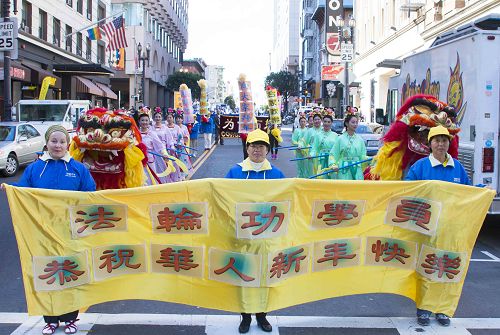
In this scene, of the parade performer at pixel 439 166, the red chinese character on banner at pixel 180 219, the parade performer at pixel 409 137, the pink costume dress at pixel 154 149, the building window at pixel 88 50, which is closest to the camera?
the red chinese character on banner at pixel 180 219

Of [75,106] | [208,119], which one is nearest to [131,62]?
[208,119]

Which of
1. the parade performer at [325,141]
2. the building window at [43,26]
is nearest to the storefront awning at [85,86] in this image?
the building window at [43,26]

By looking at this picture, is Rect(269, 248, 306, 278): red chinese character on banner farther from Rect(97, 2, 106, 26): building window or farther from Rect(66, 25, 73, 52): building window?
Rect(97, 2, 106, 26): building window

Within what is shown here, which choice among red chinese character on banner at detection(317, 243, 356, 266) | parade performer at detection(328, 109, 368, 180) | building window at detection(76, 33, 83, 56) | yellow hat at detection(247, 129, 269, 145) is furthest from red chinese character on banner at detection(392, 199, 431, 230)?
building window at detection(76, 33, 83, 56)

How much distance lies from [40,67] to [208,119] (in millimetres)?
9929

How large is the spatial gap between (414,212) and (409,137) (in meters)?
1.97

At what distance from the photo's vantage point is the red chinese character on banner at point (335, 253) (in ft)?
17.2

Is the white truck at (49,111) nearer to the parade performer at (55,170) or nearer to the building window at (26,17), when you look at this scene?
the building window at (26,17)

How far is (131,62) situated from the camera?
196 ft

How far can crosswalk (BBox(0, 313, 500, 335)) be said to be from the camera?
5.16m

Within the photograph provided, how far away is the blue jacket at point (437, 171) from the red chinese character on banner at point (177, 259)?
2203 millimetres

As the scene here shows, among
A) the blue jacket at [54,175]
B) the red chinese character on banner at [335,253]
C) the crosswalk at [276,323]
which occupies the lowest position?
the crosswalk at [276,323]

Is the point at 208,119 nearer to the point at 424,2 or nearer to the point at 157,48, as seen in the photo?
the point at 424,2

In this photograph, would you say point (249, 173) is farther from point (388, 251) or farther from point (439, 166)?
point (439, 166)
